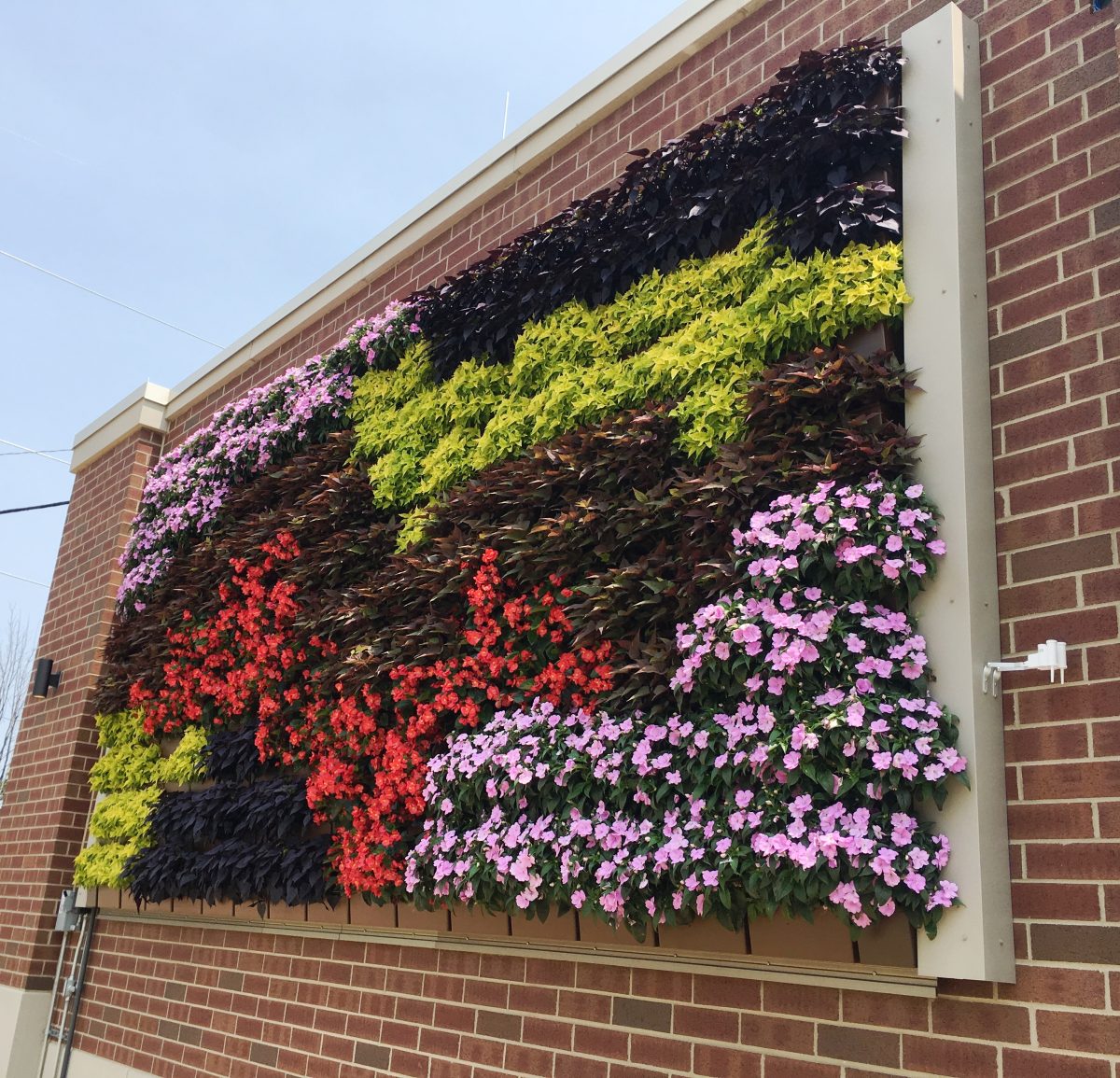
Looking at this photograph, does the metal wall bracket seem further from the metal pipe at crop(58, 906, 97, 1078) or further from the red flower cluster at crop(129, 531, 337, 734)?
the metal pipe at crop(58, 906, 97, 1078)

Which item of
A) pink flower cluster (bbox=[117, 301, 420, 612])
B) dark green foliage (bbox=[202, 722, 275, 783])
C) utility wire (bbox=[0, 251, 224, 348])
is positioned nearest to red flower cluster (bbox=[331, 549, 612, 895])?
dark green foliage (bbox=[202, 722, 275, 783])

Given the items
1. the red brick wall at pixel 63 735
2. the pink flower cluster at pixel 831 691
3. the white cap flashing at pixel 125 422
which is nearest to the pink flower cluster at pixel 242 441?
the red brick wall at pixel 63 735

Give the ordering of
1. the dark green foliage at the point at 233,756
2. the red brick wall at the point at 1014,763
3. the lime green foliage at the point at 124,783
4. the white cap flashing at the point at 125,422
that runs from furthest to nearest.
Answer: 1. the white cap flashing at the point at 125,422
2. the lime green foliage at the point at 124,783
3. the dark green foliage at the point at 233,756
4. the red brick wall at the point at 1014,763

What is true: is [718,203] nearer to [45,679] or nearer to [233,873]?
[233,873]

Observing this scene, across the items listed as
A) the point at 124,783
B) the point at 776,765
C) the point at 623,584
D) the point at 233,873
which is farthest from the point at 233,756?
the point at 776,765

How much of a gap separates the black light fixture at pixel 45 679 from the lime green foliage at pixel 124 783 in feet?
3.26

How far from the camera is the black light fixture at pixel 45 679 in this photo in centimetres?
766

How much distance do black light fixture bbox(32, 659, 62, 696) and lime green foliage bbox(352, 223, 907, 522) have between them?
3805mm

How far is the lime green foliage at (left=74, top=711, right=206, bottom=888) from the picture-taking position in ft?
19.5

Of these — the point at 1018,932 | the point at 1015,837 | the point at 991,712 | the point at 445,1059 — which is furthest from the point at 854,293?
the point at 445,1059

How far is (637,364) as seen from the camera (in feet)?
12.7

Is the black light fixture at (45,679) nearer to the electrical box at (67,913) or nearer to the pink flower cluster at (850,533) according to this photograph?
the electrical box at (67,913)

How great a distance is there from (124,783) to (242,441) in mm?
2194

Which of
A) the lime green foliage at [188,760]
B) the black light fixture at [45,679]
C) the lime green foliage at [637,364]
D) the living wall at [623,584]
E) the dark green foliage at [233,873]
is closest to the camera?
the living wall at [623,584]
